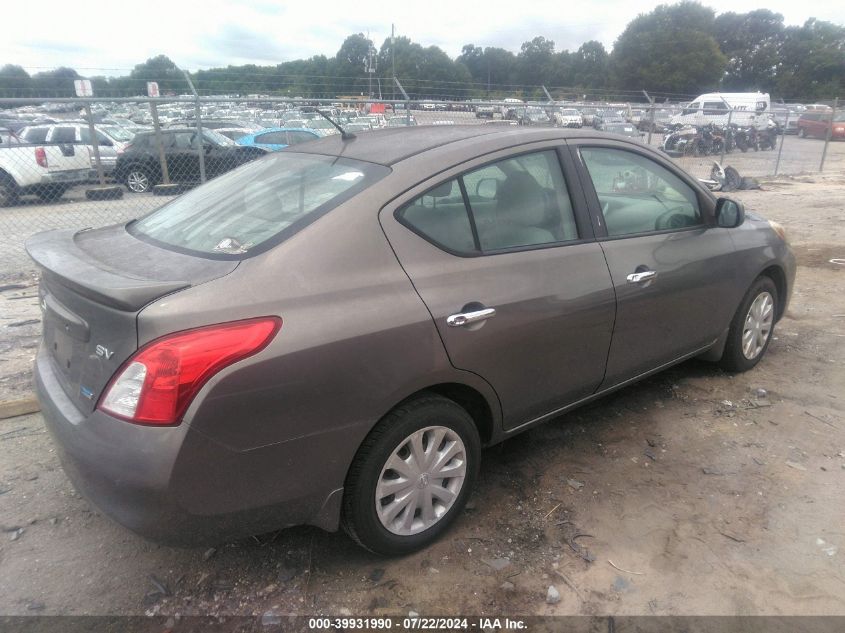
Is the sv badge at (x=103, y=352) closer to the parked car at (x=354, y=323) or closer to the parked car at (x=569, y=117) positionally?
the parked car at (x=354, y=323)

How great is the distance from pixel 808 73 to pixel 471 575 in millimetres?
80579

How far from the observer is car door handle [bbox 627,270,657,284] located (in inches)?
122

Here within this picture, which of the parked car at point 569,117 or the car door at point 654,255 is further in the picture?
the parked car at point 569,117

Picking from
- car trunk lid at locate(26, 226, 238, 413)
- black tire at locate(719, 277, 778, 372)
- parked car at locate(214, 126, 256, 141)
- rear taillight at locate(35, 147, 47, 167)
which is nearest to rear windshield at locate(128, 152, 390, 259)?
car trunk lid at locate(26, 226, 238, 413)

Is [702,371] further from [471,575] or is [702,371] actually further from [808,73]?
[808,73]

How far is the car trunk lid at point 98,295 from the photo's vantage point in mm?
1971

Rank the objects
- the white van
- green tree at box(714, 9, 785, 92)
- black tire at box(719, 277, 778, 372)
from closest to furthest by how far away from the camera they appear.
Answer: black tire at box(719, 277, 778, 372)
the white van
green tree at box(714, 9, 785, 92)

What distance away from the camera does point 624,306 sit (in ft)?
10.1

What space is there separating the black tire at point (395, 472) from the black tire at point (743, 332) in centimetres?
226

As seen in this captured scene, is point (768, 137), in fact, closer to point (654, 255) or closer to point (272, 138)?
point (272, 138)

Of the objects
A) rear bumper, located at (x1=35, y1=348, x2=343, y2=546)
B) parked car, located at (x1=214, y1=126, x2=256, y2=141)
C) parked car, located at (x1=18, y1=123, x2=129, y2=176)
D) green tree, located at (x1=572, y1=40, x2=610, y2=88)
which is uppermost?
green tree, located at (x1=572, y1=40, x2=610, y2=88)

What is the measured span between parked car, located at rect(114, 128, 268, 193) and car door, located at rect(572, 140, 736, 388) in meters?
9.61

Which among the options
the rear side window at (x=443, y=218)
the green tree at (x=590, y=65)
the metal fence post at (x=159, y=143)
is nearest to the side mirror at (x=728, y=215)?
the rear side window at (x=443, y=218)

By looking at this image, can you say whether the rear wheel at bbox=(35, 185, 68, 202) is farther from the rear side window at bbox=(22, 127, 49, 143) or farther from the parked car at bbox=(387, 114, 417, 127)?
the parked car at bbox=(387, 114, 417, 127)
